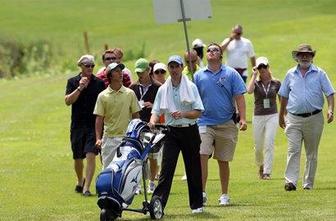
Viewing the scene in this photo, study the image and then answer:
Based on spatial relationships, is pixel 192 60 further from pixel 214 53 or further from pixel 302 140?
pixel 214 53

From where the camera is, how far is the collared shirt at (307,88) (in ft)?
55.4

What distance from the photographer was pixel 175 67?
13.8 meters

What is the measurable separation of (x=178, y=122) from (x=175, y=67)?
68 cm

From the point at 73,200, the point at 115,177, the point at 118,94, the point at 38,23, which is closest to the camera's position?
the point at 115,177

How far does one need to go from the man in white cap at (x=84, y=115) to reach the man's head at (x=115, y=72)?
1561 millimetres

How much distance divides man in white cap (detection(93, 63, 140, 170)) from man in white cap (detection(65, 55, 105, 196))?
114cm

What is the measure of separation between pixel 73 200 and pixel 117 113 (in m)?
1.84

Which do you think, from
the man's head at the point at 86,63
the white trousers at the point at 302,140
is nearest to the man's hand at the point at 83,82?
the man's head at the point at 86,63

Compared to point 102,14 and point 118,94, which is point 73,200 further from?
point 102,14

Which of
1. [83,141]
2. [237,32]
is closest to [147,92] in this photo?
[83,141]

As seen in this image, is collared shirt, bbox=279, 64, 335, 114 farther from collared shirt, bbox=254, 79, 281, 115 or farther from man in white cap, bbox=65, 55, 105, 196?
collared shirt, bbox=254, 79, 281, 115

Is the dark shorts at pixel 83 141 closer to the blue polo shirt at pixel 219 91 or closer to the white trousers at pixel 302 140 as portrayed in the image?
the blue polo shirt at pixel 219 91

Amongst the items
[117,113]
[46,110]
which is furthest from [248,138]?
[117,113]

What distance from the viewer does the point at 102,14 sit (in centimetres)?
6631
